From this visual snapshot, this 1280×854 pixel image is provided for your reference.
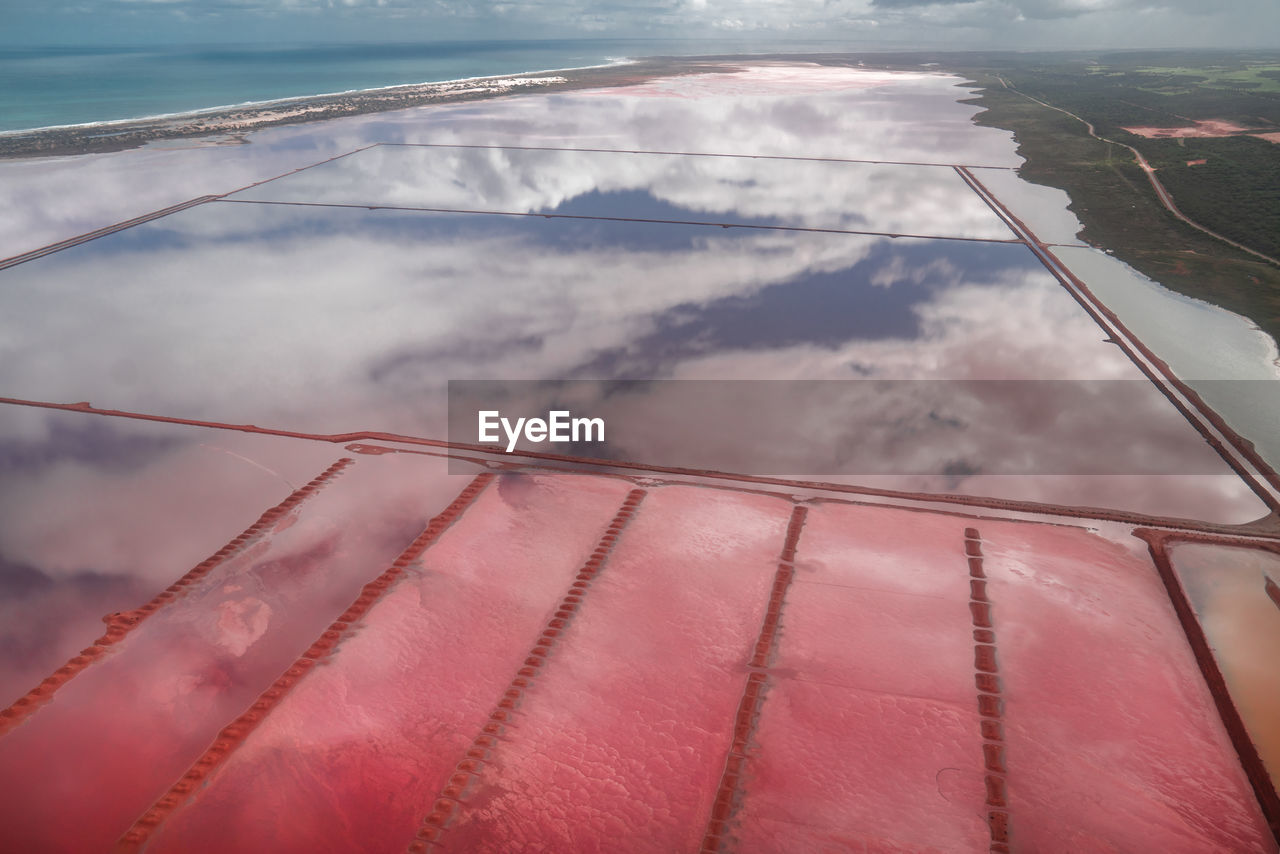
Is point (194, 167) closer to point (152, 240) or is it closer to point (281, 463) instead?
point (152, 240)

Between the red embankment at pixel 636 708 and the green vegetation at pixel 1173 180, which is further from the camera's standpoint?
the green vegetation at pixel 1173 180

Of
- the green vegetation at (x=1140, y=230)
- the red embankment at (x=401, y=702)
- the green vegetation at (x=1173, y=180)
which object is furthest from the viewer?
the green vegetation at (x=1173, y=180)

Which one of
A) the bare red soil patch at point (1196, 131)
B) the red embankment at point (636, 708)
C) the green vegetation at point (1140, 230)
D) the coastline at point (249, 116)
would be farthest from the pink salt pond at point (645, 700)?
the bare red soil patch at point (1196, 131)

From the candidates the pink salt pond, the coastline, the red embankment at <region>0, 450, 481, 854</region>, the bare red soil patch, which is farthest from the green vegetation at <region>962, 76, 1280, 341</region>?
the coastline

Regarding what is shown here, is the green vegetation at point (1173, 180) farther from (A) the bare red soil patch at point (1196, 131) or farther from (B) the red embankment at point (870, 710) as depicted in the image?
(B) the red embankment at point (870, 710)

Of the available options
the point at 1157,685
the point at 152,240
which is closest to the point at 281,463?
the point at 1157,685
